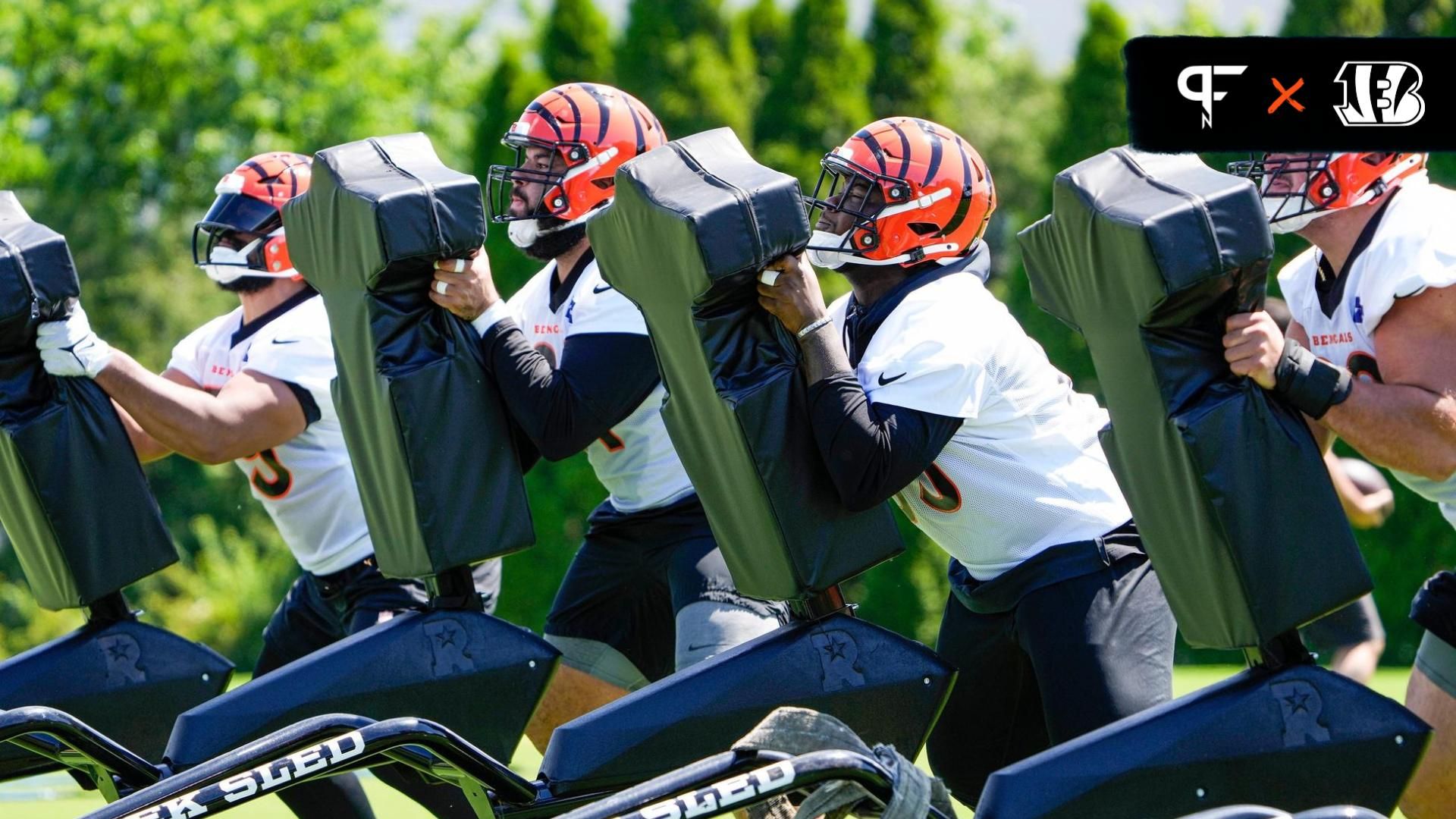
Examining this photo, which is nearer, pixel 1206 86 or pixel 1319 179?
pixel 1206 86

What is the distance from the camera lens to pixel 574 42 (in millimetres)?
14922

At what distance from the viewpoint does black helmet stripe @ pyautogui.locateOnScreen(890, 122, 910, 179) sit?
404 cm

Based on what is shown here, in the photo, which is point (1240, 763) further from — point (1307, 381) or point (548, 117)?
point (548, 117)

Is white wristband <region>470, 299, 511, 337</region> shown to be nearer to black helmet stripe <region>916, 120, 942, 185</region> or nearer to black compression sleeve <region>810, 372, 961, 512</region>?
black compression sleeve <region>810, 372, 961, 512</region>

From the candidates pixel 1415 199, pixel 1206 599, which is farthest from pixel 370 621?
pixel 1415 199

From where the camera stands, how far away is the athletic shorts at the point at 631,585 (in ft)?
15.0

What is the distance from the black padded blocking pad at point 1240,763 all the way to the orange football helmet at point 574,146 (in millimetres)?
2147

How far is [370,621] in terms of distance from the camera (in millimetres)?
4770

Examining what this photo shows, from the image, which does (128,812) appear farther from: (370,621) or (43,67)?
(43,67)

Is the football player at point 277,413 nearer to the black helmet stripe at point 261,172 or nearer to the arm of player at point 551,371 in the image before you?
the black helmet stripe at point 261,172

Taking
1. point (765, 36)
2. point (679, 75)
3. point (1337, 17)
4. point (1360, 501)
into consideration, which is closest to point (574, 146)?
point (1360, 501)

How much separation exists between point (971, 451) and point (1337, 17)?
9.69m

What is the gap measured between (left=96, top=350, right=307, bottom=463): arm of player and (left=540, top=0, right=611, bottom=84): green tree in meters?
10.4

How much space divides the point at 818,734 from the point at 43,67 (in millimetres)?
20055
